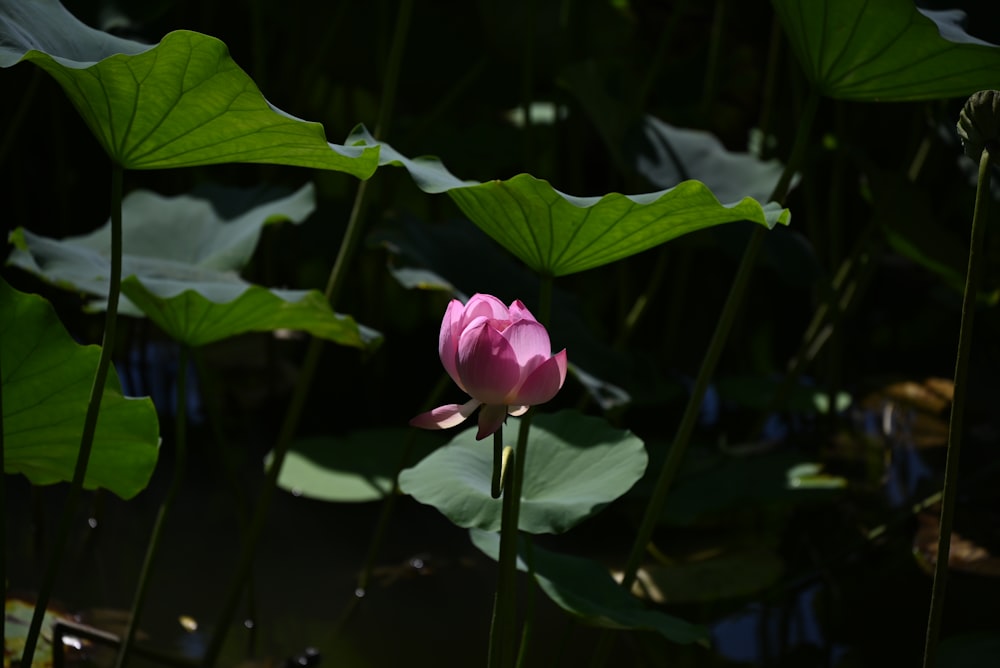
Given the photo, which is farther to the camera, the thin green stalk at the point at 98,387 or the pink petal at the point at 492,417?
the thin green stalk at the point at 98,387

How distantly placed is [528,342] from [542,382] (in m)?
0.02

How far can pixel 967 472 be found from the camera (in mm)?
1717

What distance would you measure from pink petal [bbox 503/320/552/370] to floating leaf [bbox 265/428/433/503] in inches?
36.5

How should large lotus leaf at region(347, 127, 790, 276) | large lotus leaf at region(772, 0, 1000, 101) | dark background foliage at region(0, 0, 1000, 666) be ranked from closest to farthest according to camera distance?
large lotus leaf at region(347, 127, 790, 276) → large lotus leaf at region(772, 0, 1000, 101) → dark background foliage at region(0, 0, 1000, 666)

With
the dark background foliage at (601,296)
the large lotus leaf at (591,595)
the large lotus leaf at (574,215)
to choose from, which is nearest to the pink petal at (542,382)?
the large lotus leaf at (574,215)

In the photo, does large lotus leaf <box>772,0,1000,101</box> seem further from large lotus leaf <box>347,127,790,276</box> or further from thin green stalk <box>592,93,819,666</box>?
large lotus leaf <box>347,127,790,276</box>

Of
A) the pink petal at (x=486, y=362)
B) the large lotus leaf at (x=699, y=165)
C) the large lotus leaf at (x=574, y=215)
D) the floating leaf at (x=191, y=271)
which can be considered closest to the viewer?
the pink petal at (x=486, y=362)

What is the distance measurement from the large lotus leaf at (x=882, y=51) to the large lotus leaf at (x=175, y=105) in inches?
15.8

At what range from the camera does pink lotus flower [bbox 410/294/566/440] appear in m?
0.58

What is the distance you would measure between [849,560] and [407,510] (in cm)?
64

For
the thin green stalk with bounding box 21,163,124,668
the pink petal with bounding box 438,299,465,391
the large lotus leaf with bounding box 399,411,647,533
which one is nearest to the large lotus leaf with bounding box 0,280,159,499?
the thin green stalk with bounding box 21,163,124,668

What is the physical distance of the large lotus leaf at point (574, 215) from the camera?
71 centimetres

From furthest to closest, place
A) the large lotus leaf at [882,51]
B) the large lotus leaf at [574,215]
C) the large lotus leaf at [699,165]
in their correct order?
1. the large lotus leaf at [699,165]
2. the large lotus leaf at [882,51]
3. the large lotus leaf at [574,215]

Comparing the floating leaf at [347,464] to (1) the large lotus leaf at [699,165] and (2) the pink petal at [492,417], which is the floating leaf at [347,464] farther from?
(2) the pink petal at [492,417]
